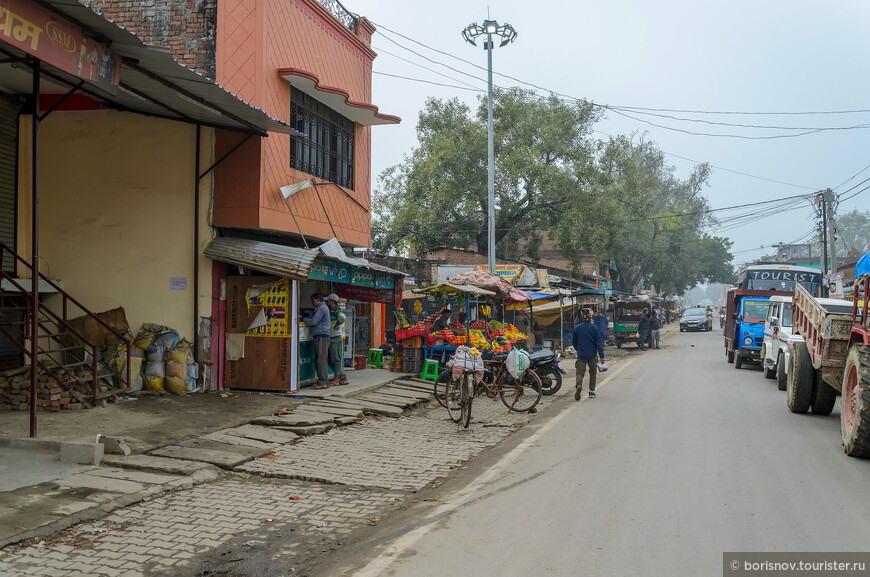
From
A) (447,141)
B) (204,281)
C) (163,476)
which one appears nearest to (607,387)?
(204,281)

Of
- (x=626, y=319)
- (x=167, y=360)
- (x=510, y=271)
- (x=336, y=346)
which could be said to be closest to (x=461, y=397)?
(x=336, y=346)

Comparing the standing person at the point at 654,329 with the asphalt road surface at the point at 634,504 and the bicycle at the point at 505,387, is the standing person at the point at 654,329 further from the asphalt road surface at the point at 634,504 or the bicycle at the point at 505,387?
the asphalt road surface at the point at 634,504

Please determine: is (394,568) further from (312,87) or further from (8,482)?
(312,87)

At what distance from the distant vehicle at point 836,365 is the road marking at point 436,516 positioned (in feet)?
13.0

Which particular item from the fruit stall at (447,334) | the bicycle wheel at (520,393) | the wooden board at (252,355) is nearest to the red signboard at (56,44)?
the wooden board at (252,355)

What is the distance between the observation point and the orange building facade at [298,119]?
494 inches

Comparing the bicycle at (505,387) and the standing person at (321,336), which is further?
the standing person at (321,336)

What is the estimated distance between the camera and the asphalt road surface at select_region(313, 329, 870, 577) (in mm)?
4742

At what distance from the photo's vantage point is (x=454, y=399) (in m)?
11.2

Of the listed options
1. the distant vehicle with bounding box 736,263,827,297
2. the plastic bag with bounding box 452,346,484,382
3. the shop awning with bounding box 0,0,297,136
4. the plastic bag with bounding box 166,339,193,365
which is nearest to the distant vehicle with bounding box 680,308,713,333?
the distant vehicle with bounding box 736,263,827,297

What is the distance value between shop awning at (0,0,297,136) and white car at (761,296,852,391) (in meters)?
12.0

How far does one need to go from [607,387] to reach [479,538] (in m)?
11.8

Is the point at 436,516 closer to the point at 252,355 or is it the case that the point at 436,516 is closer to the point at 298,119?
the point at 252,355

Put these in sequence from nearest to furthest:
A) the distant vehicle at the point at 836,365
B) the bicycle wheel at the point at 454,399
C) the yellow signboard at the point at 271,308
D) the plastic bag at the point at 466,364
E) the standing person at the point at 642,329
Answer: the distant vehicle at the point at 836,365 → the plastic bag at the point at 466,364 → the bicycle wheel at the point at 454,399 → the yellow signboard at the point at 271,308 → the standing person at the point at 642,329
